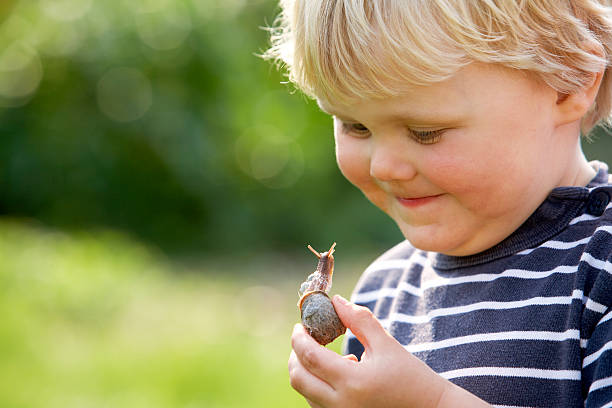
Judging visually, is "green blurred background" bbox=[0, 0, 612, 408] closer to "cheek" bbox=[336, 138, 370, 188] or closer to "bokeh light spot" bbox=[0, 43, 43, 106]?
"bokeh light spot" bbox=[0, 43, 43, 106]

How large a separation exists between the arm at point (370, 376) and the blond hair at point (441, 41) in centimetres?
39

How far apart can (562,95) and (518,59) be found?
0.14 m

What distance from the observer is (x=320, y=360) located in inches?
49.9

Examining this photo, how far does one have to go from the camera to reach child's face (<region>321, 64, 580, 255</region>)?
4.16ft

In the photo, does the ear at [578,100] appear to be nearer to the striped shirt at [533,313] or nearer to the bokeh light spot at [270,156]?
the striped shirt at [533,313]

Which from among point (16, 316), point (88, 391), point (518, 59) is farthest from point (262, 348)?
point (518, 59)

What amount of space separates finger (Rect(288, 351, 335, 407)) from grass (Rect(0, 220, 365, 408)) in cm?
169

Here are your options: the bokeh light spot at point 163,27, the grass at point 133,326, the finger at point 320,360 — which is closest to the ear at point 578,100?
the finger at point 320,360

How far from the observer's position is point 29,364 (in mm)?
3156

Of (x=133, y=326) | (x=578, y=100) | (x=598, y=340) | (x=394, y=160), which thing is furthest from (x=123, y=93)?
(x=598, y=340)

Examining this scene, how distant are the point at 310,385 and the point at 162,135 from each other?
4.03 metres

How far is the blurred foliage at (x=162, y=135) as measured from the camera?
512 cm

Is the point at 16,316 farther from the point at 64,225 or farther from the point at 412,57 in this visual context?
the point at 412,57

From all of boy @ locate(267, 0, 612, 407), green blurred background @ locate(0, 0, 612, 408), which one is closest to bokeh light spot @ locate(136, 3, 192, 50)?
green blurred background @ locate(0, 0, 612, 408)
